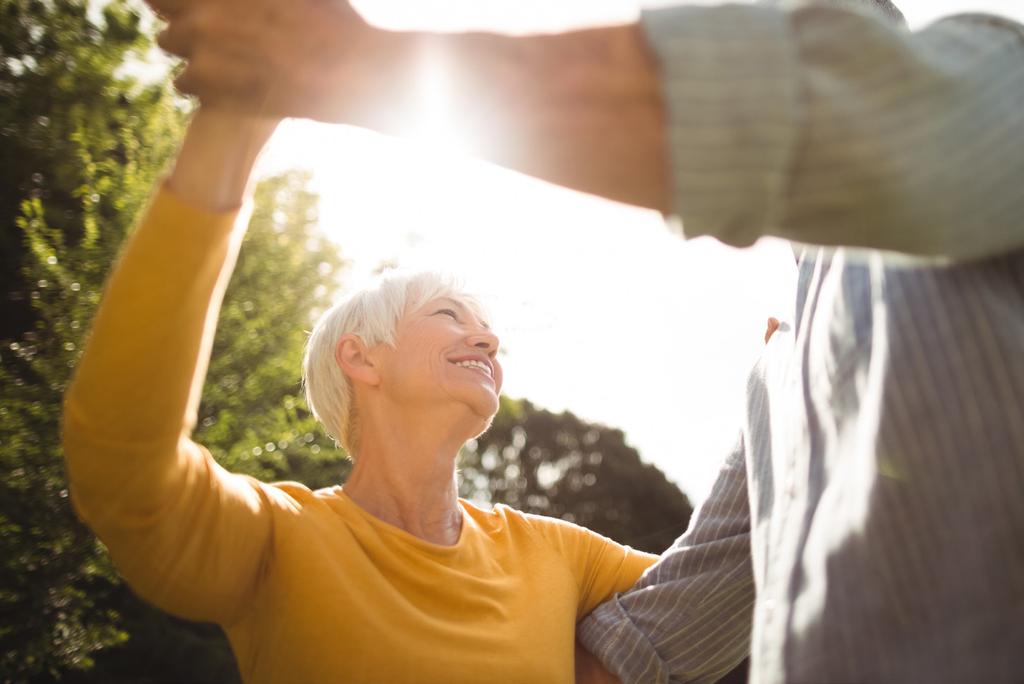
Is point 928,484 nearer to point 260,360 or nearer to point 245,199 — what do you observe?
point 245,199

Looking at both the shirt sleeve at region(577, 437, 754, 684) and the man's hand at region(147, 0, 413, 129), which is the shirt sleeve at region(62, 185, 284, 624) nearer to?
the man's hand at region(147, 0, 413, 129)

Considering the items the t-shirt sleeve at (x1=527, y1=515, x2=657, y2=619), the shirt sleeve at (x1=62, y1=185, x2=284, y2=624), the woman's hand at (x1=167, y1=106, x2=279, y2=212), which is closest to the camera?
the woman's hand at (x1=167, y1=106, x2=279, y2=212)

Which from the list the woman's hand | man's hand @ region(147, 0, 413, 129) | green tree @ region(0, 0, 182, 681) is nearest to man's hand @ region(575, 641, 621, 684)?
the woman's hand

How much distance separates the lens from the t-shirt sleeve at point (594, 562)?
2402mm

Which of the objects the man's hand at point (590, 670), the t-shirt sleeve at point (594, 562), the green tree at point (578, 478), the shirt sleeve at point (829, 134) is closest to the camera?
the shirt sleeve at point (829, 134)

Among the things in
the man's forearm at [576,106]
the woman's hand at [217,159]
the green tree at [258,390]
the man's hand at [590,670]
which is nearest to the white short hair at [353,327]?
the man's hand at [590,670]

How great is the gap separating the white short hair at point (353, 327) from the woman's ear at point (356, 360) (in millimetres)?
21

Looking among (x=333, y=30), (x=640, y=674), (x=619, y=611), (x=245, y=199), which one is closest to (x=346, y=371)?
(x=619, y=611)

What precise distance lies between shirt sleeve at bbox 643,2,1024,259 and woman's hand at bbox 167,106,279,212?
536 mm

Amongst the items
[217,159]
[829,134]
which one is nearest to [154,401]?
[217,159]

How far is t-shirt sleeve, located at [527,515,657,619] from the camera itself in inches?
94.6

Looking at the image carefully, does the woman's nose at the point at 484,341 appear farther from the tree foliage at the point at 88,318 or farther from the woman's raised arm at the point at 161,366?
the tree foliage at the point at 88,318

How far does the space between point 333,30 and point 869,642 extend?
92 centimetres

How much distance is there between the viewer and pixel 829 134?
31.9 inches
